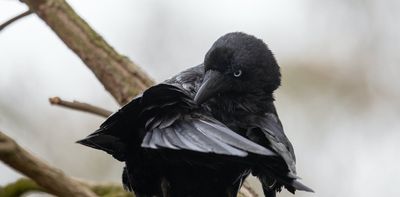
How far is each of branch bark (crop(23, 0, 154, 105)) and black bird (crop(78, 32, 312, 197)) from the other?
696 mm

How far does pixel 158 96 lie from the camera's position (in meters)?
2.58

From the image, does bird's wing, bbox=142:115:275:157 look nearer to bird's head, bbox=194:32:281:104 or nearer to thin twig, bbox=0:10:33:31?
bird's head, bbox=194:32:281:104

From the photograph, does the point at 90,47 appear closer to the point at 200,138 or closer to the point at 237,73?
the point at 237,73

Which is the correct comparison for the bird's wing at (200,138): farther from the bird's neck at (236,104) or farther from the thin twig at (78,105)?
the thin twig at (78,105)

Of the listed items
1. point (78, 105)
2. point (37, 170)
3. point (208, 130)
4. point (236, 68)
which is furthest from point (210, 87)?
point (78, 105)

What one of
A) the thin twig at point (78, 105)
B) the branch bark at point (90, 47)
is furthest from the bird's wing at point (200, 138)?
the branch bark at point (90, 47)

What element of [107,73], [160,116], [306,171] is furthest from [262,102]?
[306,171]

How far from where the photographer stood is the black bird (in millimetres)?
2432

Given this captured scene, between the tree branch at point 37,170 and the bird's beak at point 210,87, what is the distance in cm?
45

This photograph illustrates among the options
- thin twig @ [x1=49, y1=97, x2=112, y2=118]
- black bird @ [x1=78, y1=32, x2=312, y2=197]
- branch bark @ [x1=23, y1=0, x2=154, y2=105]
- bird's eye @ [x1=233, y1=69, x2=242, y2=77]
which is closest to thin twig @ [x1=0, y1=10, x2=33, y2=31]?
branch bark @ [x1=23, y1=0, x2=154, y2=105]

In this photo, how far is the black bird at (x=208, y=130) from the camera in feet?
7.98

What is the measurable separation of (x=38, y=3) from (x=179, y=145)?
59.4 inches

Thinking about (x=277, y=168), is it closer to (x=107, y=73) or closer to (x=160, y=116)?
(x=160, y=116)

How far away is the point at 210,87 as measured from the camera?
2.69 m
